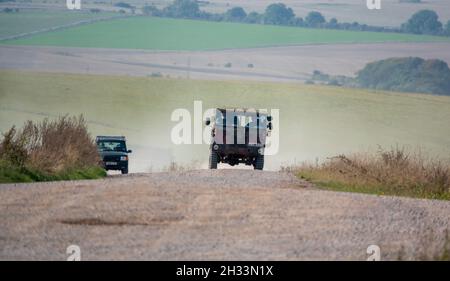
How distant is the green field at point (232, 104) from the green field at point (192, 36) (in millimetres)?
12820

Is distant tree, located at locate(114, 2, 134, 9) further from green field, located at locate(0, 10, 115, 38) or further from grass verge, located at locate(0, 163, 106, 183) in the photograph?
grass verge, located at locate(0, 163, 106, 183)

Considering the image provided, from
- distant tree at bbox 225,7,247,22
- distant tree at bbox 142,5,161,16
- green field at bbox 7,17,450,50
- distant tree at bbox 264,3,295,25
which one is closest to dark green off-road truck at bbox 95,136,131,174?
green field at bbox 7,17,450,50

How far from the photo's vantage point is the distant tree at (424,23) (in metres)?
147

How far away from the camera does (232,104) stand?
382ft

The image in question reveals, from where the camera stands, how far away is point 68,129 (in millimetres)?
49906

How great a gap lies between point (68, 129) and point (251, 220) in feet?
Result: 84.9

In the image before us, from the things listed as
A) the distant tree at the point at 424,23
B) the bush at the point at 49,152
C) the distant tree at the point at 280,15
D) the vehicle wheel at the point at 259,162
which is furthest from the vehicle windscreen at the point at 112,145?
the distant tree at the point at 280,15

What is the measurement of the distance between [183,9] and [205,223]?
456 feet

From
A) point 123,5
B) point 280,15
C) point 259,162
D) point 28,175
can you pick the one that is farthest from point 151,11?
point 28,175

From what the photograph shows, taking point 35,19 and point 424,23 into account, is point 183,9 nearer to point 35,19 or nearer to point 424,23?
point 35,19

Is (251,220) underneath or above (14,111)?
above
